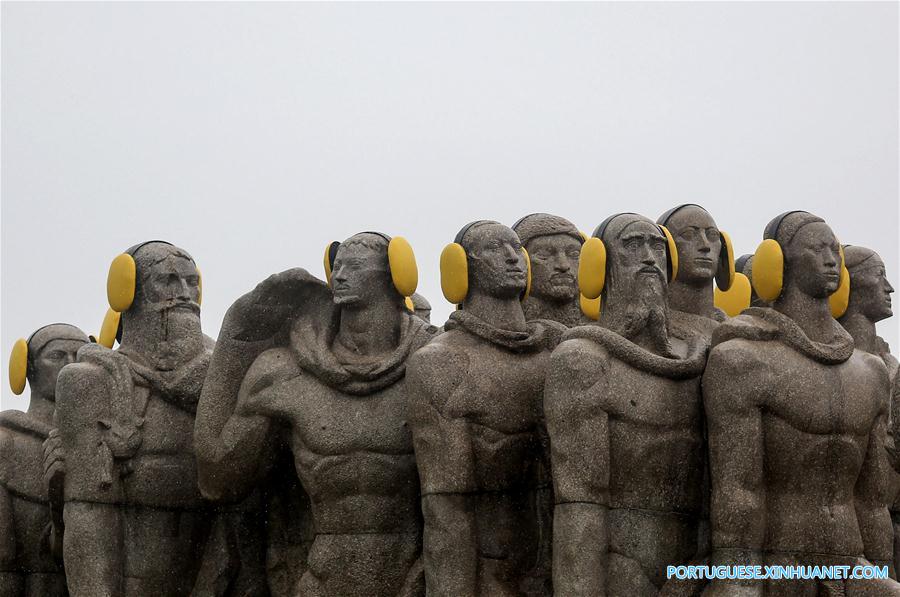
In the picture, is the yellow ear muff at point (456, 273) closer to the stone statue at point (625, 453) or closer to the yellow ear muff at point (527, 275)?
the yellow ear muff at point (527, 275)

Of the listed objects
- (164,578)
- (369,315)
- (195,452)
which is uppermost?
(369,315)

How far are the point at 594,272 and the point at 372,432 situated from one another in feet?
6.92

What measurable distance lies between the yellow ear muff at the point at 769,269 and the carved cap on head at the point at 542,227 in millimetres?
2250

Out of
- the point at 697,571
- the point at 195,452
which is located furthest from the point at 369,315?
the point at 697,571

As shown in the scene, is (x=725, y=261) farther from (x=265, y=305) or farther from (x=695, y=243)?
(x=265, y=305)

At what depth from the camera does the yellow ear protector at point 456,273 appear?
1559cm

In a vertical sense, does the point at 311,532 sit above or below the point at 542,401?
below

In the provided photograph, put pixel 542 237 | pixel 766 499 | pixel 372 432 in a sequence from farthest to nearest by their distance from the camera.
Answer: pixel 542 237
pixel 372 432
pixel 766 499

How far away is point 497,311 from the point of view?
1555 cm

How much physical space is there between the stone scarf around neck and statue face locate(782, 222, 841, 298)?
0.29 metres

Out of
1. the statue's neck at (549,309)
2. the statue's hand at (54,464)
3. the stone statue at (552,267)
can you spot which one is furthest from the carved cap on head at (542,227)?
the statue's hand at (54,464)

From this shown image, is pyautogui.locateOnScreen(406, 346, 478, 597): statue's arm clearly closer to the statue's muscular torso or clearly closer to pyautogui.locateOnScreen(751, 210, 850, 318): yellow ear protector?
the statue's muscular torso

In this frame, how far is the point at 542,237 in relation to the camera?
1677 centimetres

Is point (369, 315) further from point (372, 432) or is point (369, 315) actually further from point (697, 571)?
point (697, 571)
